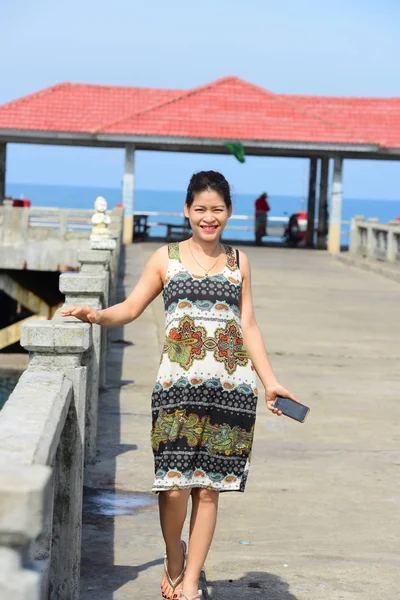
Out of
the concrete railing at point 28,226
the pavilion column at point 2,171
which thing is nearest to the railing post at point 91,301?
the concrete railing at point 28,226

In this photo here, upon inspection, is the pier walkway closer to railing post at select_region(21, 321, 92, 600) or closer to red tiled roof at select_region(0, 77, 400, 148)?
railing post at select_region(21, 321, 92, 600)

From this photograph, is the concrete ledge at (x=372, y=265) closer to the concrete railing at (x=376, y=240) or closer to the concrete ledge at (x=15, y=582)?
the concrete railing at (x=376, y=240)

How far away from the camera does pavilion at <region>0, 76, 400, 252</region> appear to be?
3097cm

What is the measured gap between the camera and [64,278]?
23.3 feet

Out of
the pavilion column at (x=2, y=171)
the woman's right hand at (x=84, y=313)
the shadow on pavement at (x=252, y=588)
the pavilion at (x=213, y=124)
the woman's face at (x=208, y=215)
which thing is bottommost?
the shadow on pavement at (x=252, y=588)

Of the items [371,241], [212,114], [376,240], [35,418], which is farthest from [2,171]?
[35,418]

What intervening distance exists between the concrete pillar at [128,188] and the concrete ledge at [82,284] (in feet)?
79.2

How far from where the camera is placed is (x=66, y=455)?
4.09 meters

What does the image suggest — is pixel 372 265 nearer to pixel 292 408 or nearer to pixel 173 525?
pixel 292 408

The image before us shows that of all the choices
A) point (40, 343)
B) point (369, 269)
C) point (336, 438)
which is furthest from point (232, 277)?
point (369, 269)

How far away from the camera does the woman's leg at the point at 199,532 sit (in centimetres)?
410

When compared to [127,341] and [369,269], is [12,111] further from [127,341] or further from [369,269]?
[127,341]

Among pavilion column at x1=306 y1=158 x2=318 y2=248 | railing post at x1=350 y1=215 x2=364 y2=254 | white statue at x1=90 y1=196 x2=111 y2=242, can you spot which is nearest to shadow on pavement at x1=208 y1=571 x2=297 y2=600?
white statue at x1=90 y1=196 x2=111 y2=242

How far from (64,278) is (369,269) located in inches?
718
